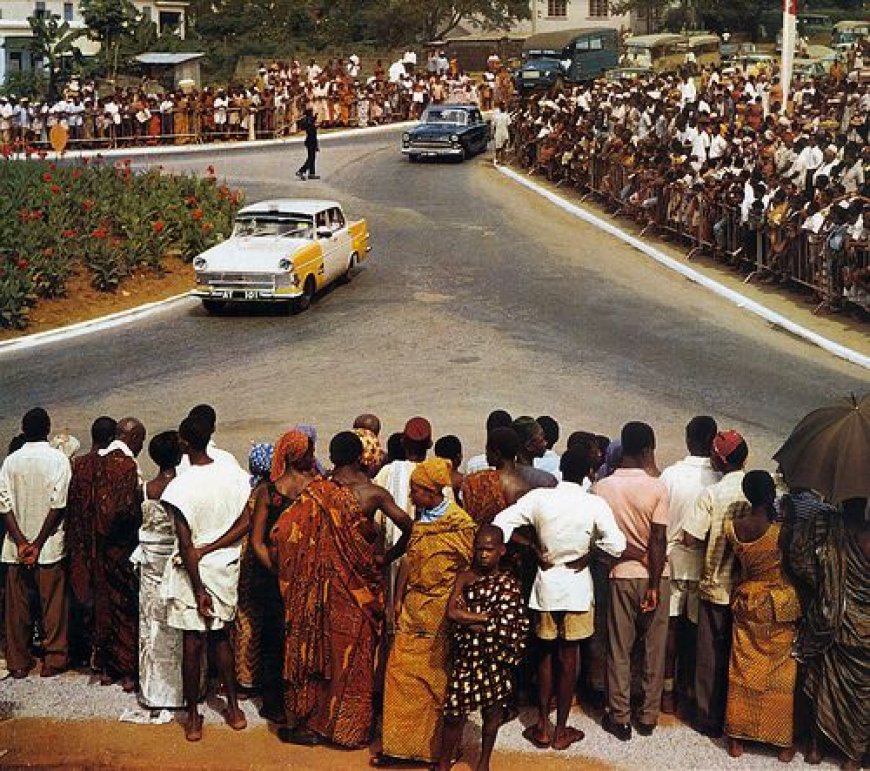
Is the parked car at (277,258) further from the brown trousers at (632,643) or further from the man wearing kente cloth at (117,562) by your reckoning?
the brown trousers at (632,643)

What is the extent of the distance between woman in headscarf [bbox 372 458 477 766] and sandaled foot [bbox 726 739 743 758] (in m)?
1.66

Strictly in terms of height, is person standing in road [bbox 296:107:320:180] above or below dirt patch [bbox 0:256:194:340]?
above

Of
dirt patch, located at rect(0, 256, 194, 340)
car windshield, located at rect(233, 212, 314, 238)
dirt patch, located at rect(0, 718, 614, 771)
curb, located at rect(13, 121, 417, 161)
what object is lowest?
dirt patch, located at rect(0, 256, 194, 340)

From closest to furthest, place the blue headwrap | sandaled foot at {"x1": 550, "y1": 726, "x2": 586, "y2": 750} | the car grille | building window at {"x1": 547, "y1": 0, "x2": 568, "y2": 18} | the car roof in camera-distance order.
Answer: sandaled foot at {"x1": 550, "y1": 726, "x2": 586, "y2": 750} → the blue headwrap → the car grille → the car roof → building window at {"x1": 547, "y1": 0, "x2": 568, "y2": 18}

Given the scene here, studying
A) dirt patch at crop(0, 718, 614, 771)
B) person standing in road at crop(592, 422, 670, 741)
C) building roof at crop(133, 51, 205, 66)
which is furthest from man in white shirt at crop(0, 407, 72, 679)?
building roof at crop(133, 51, 205, 66)

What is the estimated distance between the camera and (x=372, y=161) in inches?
1500

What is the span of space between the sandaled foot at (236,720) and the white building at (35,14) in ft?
187

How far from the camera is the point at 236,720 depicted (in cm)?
859

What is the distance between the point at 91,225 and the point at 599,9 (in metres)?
57.9

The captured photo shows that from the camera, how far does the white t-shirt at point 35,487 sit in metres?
9.08

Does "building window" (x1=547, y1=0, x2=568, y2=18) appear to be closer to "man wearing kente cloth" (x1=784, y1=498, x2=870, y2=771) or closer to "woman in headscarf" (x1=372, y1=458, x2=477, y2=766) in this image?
"man wearing kente cloth" (x1=784, y1=498, x2=870, y2=771)

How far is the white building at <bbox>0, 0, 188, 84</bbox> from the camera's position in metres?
64.1

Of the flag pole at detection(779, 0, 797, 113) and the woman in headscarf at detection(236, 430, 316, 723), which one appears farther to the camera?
the flag pole at detection(779, 0, 797, 113)

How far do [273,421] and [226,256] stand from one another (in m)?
5.70
